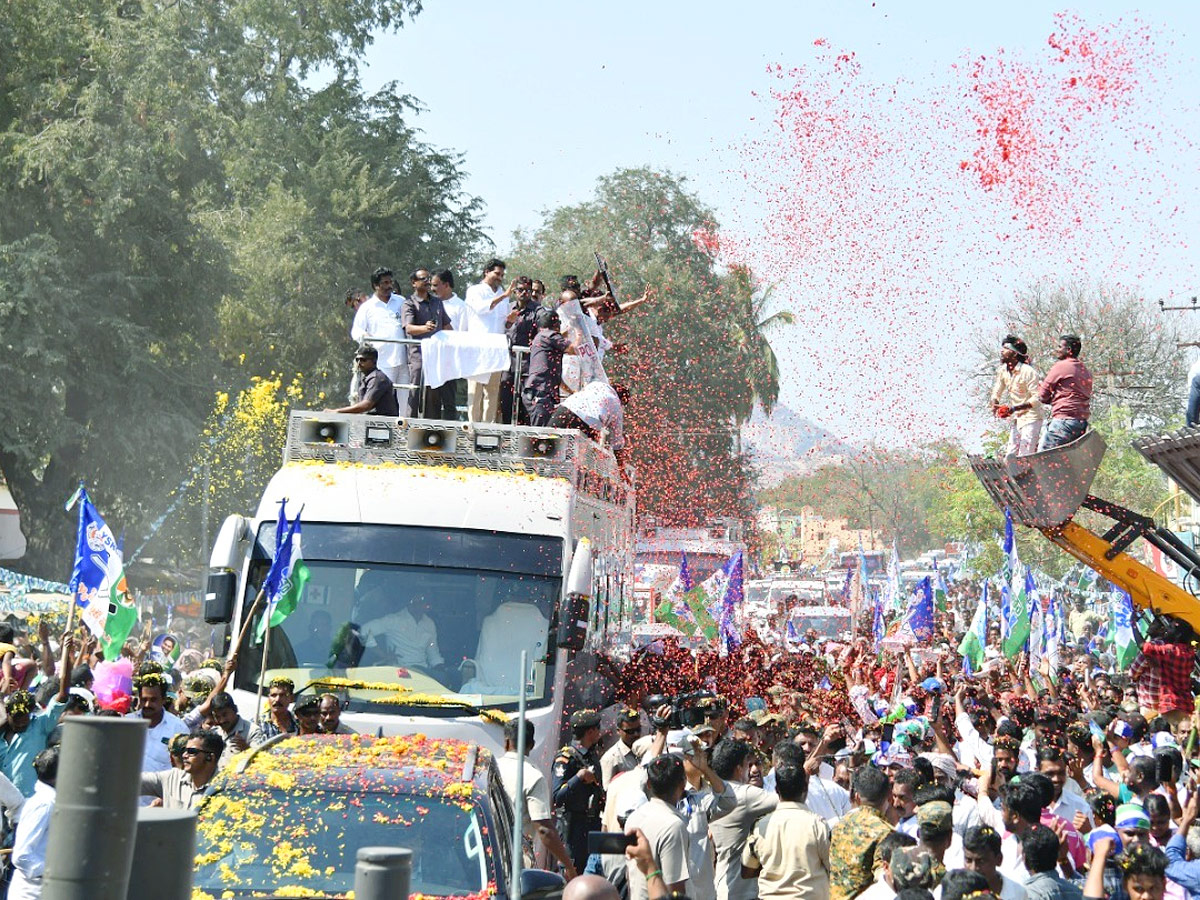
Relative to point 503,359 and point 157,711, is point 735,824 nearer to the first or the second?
point 157,711

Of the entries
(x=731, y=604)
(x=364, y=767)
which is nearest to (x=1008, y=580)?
(x=731, y=604)

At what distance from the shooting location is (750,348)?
2112 inches

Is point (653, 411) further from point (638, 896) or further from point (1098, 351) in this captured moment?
point (638, 896)

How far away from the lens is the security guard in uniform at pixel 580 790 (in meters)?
11.2

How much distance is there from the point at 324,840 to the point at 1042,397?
29.7 ft

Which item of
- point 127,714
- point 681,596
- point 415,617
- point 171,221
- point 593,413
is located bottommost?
point 127,714

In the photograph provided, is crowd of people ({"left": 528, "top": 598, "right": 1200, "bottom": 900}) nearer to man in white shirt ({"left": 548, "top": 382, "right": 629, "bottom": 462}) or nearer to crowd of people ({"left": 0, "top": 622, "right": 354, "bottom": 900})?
crowd of people ({"left": 0, "top": 622, "right": 354, "bottom": 900})

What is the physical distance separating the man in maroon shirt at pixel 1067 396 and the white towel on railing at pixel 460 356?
4.68 m

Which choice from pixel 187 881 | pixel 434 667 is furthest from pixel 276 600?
pixel 187 881

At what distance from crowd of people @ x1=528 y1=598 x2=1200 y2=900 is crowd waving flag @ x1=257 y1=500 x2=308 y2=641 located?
7.09ft

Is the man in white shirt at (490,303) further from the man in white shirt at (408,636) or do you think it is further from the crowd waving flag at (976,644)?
the crowd waving flag at (976,644)

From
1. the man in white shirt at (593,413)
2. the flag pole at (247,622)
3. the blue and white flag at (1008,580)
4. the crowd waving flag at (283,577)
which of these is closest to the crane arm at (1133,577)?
the blue and white flag at (1008,580)

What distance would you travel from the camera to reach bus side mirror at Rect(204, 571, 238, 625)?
1234 centimetres

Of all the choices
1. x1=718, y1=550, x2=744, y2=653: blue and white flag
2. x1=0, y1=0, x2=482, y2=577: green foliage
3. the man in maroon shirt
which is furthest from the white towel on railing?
x1=0, y1=0, x2=482, y2=577: green foliage
